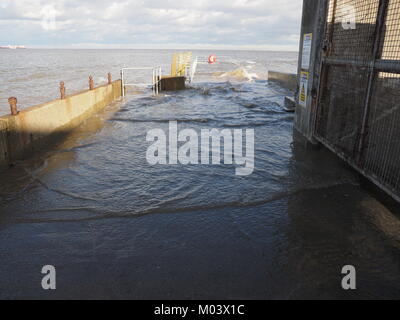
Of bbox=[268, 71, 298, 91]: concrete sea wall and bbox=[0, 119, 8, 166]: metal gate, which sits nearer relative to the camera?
bbox=[0, 119, 8, 166]: metal gate


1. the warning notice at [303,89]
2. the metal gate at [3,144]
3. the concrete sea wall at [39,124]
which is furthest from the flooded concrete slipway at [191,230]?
the warning notice at [303,89]

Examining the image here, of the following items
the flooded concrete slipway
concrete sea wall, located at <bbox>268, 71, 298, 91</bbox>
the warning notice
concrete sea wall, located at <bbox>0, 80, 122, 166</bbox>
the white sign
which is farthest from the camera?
concrete sea wall, located at <bbox>268, 71, 298, 91</bbox>

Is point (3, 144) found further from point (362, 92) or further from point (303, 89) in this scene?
point (303, 89)

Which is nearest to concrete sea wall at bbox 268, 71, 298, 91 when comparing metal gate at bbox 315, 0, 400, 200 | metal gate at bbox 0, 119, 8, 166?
metal gate at bbox 315, 0, 400, 200

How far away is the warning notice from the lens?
7482mm

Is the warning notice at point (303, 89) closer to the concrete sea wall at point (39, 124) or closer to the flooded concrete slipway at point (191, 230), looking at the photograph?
the flooded concrete slipway at point (191, 230)

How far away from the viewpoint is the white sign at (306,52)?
7.30m

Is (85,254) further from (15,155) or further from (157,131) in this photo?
(157,131)

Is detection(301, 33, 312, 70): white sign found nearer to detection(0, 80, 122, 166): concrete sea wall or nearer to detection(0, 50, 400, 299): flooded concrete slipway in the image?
detection(0, 50, 400, 299): flooded concrete slipway

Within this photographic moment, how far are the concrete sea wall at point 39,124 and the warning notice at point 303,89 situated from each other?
6255 millimetres

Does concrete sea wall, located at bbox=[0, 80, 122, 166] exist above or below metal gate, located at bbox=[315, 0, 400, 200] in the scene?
below

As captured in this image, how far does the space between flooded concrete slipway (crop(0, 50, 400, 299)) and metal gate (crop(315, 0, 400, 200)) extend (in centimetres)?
68

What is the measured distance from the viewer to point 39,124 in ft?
25.5

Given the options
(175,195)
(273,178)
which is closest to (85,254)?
(175,195)
